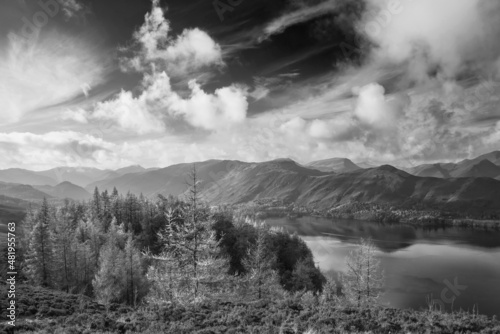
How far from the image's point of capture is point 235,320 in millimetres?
19375

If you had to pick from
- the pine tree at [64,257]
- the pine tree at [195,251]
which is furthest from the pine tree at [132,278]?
the pine tree at [195,251]

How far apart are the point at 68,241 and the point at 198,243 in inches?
1874

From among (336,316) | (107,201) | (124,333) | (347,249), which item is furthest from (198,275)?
(347,249)

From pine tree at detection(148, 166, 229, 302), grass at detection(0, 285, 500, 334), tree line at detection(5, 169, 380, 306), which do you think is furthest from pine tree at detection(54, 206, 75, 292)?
pine tree at detection(148, 166, 229, 302)

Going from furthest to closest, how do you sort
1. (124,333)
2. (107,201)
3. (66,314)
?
(107,201) < (66,314) < (124,333)

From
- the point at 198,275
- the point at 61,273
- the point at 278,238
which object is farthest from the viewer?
the point at 278,238

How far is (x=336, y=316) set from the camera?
64.6 ft

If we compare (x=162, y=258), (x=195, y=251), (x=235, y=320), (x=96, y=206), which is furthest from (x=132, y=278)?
(x=96, y=206)

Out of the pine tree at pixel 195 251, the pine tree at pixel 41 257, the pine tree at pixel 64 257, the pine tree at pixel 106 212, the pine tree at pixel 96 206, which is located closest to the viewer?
the pine tree at pixel 195 251

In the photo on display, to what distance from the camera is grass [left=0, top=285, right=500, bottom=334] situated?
16844mm

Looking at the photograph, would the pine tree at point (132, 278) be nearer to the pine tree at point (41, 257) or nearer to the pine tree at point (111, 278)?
the pine tree at point (111, 278)

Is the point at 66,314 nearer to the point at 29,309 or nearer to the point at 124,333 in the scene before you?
the point at 29,309

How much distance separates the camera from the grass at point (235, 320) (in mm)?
16844

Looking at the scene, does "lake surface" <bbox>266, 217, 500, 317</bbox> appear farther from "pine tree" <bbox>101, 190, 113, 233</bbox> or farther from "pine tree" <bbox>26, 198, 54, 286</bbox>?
"pine tree" <bbox>101, 190, 113, 233</bbox>
